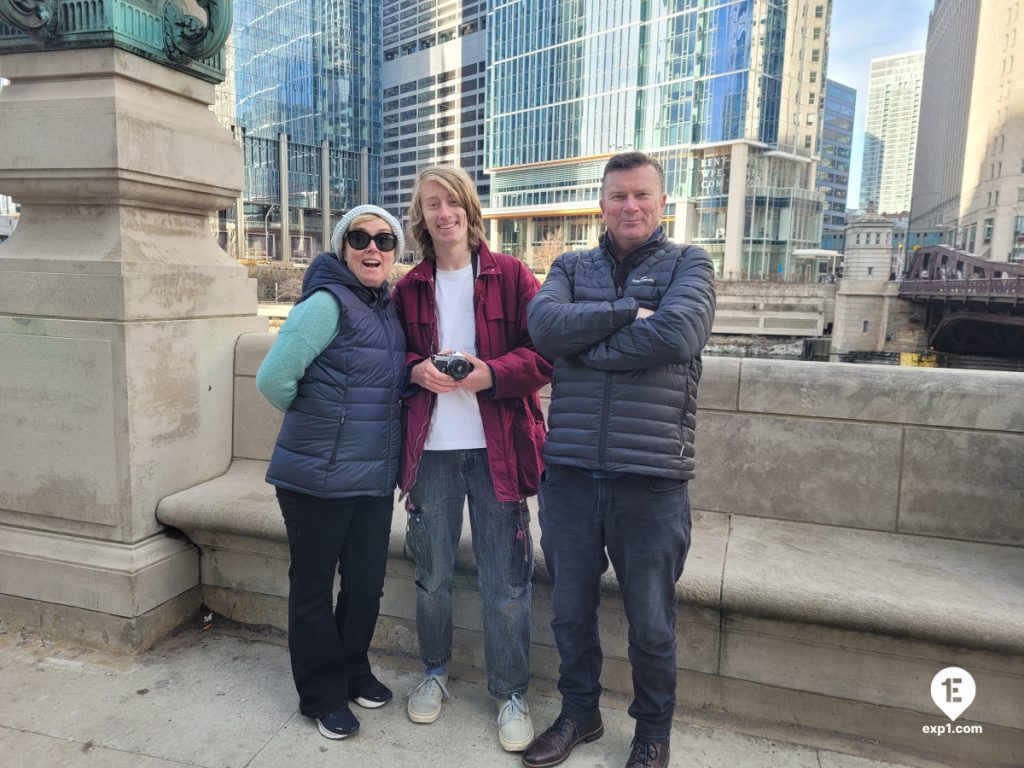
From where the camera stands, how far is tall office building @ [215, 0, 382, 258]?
92.9 meters

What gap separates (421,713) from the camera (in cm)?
277

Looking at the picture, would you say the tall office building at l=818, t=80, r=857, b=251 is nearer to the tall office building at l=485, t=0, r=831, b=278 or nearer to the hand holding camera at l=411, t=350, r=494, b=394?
the tall office building at l=485, t=0, r=831, b=278

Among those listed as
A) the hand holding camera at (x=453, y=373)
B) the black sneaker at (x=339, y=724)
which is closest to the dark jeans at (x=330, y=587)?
the black sneaker at (x=339, y=724)

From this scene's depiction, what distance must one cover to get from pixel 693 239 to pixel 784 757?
78.1m

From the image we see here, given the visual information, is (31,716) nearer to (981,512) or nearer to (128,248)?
(128,248)

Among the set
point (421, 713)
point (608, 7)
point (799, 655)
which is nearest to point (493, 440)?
point (421, 713)

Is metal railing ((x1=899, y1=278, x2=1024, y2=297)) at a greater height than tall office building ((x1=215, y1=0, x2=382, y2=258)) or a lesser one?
lesser

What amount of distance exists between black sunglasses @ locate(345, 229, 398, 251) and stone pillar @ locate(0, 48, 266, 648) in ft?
4.19

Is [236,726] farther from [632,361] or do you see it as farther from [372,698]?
[632,361]

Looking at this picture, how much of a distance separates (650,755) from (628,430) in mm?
1157

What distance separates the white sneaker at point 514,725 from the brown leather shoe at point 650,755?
15.5 inches

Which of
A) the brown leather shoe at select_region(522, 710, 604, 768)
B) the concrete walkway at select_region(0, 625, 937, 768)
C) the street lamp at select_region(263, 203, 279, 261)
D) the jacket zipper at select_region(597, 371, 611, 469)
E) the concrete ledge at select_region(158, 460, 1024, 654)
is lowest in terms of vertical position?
the concrete walkway at select_region(0, 625, 937, 768)

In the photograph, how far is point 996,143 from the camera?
83938 mm

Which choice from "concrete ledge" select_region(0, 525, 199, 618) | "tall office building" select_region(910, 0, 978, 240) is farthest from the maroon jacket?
"tall office building" select_region(910, 0, 978, 240)
